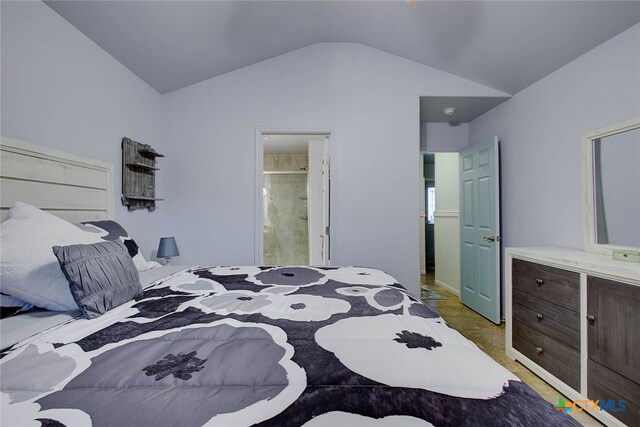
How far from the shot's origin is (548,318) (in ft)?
6.22

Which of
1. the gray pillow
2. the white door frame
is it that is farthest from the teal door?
the gray pillow

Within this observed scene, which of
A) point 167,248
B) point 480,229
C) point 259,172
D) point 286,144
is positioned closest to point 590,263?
point 480,229

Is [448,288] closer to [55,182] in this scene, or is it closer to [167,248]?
[167,248]

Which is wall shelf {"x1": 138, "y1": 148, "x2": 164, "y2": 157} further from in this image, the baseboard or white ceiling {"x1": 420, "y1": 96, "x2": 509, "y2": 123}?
the baseboard


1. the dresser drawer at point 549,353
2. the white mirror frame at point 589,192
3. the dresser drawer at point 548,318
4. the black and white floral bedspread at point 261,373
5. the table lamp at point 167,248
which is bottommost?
the dresser drawer at point 549,353

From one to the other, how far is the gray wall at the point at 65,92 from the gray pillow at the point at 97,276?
100 centimetres

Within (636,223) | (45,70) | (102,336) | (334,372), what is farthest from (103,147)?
(636,223)

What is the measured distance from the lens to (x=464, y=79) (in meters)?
2.89

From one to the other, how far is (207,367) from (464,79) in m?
3.40

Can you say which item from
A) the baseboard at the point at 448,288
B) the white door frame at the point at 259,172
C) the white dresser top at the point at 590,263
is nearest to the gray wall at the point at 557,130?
the white dresser top at the point at 590,263

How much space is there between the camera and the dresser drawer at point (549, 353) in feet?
5.61

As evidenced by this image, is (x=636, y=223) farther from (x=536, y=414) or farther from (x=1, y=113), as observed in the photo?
(x=1, y=113)

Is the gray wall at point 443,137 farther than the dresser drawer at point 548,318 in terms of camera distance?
Yes

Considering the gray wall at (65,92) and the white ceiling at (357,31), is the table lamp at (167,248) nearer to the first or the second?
the gray wall at (65,92)
